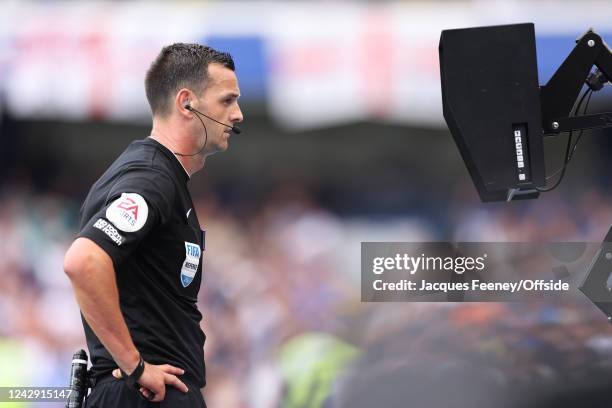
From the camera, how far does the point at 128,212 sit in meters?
2.42

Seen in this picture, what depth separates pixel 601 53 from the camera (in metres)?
3.09

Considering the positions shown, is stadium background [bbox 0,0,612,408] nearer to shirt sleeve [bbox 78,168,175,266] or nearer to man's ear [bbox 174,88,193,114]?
man's ear [bbox 174,88,193,114]

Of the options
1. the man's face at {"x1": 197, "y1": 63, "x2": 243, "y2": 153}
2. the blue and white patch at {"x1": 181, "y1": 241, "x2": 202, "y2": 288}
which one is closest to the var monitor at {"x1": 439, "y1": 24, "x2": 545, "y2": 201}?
the man's face at {"x1": 197, "y1": 63, "x2": 243, "y2": 153}

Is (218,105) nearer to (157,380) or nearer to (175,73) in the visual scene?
(175,73)

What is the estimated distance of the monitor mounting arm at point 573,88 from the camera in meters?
3.05

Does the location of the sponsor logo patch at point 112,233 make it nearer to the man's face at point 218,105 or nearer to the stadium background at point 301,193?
the man's face at point 218,105

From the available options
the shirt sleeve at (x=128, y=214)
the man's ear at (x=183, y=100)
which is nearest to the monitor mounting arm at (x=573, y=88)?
the man's ear at (x=183, y=100)

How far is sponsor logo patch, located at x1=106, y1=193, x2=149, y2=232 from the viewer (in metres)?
2.40

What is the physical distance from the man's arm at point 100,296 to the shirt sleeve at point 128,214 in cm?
3

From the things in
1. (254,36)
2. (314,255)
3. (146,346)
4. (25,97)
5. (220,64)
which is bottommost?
(146,346)

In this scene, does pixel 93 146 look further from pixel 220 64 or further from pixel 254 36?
pixel 220 64

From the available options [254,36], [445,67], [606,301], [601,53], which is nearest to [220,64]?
[445,67]

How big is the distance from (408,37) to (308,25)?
57cm

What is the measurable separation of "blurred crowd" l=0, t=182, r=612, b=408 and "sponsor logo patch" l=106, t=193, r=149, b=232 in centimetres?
258
